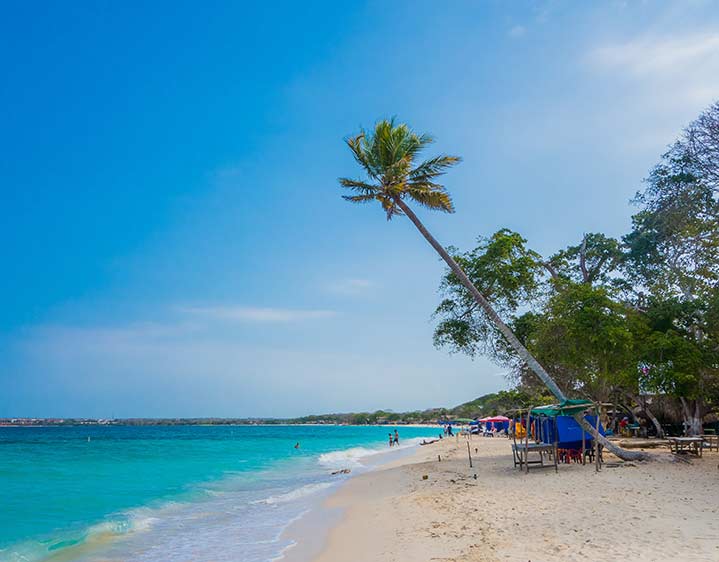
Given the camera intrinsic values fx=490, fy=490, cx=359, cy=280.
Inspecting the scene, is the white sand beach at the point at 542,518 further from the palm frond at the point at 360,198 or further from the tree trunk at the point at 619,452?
the palm frond at the point at 360,198

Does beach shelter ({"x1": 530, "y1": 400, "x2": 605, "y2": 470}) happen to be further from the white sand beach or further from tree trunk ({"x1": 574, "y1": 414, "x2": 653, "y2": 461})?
the white sand beach

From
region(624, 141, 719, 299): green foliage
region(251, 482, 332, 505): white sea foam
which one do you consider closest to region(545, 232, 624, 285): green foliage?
region(624, 141, 719, 299): green foliage

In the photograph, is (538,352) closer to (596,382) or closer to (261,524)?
(596,382)

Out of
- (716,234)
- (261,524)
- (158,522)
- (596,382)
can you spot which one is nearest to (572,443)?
(596,382)

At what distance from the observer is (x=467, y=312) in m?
20.4

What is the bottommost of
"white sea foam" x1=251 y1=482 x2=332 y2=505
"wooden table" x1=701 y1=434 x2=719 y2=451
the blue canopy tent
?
"white sea foam" x1=251 y1=482 x2=332 y2=505

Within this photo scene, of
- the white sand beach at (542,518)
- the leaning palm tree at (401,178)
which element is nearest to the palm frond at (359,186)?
the leaning palm tree at (401,178)

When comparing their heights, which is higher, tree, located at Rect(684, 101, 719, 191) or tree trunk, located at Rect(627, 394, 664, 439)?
tree, located at Rect(684, 101, 719, 191)

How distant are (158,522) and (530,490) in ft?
29.7

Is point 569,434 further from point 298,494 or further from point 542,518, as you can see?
point 542,518

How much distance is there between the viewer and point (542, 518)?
7895 mm

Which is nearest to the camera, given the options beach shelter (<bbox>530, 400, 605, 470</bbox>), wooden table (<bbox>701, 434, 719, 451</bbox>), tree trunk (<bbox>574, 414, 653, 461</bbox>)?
beach shelter (<bbox>530, 400, 605, 470</bbox>)

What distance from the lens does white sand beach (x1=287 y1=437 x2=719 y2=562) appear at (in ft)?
20.2

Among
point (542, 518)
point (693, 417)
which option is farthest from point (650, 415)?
point (542, 518)
